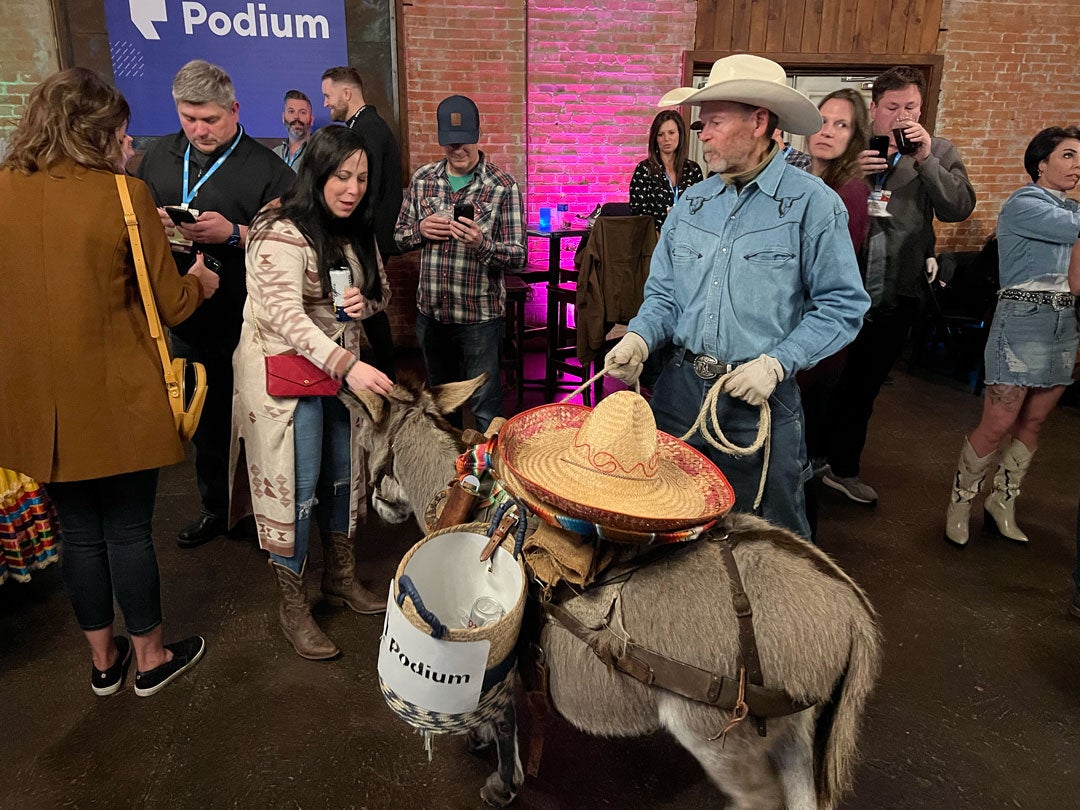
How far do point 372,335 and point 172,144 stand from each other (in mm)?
1389

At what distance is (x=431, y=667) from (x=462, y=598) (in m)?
0.30

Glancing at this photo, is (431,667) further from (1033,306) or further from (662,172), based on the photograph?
(662,172)

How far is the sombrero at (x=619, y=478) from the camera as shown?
1420 millimetres

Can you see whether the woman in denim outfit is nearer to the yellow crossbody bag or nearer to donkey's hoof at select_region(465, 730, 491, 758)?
donkey's hoof at select_region(465, 730, 491, 758)

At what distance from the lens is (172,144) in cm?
304

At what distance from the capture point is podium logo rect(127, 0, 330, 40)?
5590 millimetres

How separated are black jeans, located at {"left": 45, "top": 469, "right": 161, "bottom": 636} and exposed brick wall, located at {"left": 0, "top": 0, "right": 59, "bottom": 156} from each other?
4750 mm

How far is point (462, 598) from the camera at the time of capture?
68.1 inches

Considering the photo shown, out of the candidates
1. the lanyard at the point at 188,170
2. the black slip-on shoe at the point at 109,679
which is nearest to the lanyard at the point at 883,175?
the lanyard at the point at 188,170

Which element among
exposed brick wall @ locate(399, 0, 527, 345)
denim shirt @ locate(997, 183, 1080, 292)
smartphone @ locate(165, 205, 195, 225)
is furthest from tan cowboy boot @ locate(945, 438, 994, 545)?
exposed brick wall @ locate(399, 0, 527, 345)

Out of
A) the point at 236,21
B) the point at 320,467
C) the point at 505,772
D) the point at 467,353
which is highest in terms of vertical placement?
the point at 236,21

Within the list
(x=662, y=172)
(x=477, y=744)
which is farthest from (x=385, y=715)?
(x=662, y=172)

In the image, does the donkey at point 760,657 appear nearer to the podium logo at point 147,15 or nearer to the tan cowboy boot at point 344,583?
the tan cowboy boot at point 344,583

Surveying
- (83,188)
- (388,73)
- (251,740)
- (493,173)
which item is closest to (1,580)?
(251,740)
